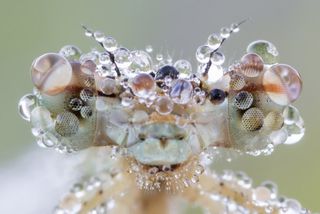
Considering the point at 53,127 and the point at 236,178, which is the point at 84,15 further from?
the point at 53,127

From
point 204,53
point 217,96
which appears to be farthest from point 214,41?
point 217,96

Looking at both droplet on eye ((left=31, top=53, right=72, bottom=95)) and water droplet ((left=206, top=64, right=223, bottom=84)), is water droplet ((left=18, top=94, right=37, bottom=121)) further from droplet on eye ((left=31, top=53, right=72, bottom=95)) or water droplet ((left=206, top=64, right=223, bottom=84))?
water droplet ((left=206, top=64, right=223, bottom=84))

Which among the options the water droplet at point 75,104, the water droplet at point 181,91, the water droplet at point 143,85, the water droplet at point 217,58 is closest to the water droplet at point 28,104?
the water droplet at point 75,104

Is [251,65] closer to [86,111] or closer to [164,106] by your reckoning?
[164,106]

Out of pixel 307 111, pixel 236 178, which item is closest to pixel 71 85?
pixel 236 178

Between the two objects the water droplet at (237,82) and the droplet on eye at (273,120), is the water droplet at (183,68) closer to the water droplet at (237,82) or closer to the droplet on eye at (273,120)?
the water droplet at (237,82)

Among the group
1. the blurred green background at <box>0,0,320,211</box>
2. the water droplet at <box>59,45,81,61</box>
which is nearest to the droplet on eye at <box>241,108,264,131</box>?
the water droplet at <box>59,45,81,61</box>
